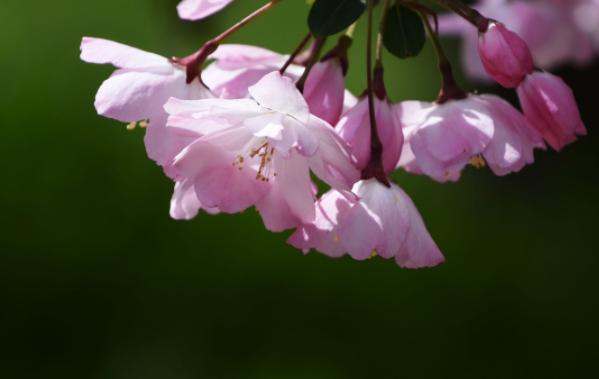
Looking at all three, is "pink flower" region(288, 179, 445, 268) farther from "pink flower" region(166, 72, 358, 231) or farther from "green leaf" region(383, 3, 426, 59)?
"green leaf" region(383, 3, 426, 59)

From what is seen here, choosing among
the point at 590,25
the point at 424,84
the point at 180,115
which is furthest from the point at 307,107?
the point at 424,84

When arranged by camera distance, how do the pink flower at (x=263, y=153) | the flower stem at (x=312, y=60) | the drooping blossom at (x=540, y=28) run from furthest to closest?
1. the drooping blossom at (x=540, y=28)
2. the flower stem at (x=312, y=60)
3. the pink flower at (x=263, y=153)

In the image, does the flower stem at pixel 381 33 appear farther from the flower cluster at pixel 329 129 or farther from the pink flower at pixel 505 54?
the pink flower at pixel 505 54

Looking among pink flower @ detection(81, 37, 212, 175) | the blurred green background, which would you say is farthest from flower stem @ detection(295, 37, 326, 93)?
the blurred green background

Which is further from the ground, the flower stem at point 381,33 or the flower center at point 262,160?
the flower stem at point 381,33

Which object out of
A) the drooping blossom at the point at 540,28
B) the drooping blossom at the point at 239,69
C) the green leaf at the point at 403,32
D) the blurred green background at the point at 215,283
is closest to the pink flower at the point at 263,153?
the drooping blossom at the point at 239,69
